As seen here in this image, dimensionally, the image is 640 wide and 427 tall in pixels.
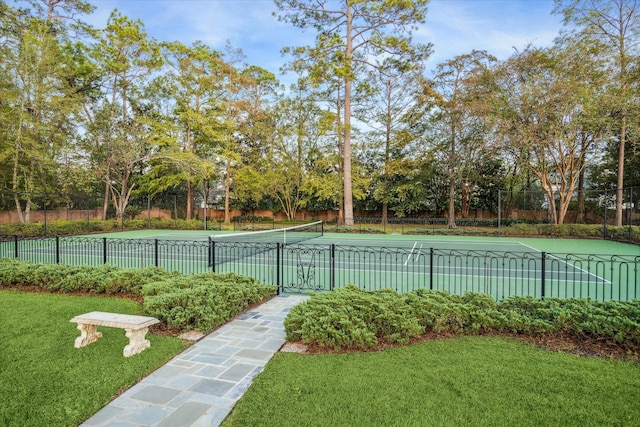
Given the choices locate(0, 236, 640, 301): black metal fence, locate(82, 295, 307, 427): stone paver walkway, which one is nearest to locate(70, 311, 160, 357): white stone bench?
locate(82, 295, 307, 427): stone paver walkway

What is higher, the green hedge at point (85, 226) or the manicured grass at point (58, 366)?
the green hedge at point (85, 226)

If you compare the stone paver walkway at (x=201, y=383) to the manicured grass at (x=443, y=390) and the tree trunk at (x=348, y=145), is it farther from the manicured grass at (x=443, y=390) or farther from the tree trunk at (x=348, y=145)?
the tree trunk at (x=348, y=145)

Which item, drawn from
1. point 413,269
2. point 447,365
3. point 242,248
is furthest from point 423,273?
point 447,365

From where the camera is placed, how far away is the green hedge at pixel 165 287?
15.8ft

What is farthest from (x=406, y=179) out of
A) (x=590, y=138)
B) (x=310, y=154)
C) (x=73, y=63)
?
(x=73, y=63)

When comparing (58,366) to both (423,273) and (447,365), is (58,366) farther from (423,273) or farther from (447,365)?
(423,273)

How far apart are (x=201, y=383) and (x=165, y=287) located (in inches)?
105

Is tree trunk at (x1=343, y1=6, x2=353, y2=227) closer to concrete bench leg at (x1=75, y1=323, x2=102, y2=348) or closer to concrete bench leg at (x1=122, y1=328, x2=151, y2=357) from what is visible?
concrete bench leg at (x1=75, y1=323, x2=102, y2=348)

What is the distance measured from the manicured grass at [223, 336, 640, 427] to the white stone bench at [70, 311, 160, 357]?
1.51 metres

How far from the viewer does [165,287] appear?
5.61 meters

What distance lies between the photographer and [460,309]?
4.57m

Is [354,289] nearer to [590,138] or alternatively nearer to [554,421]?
[554,421]

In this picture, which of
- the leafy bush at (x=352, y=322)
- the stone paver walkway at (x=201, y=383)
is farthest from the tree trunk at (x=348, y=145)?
the stone paver walkway at (x=201, y=383)

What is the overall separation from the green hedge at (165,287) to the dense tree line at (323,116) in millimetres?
14149
